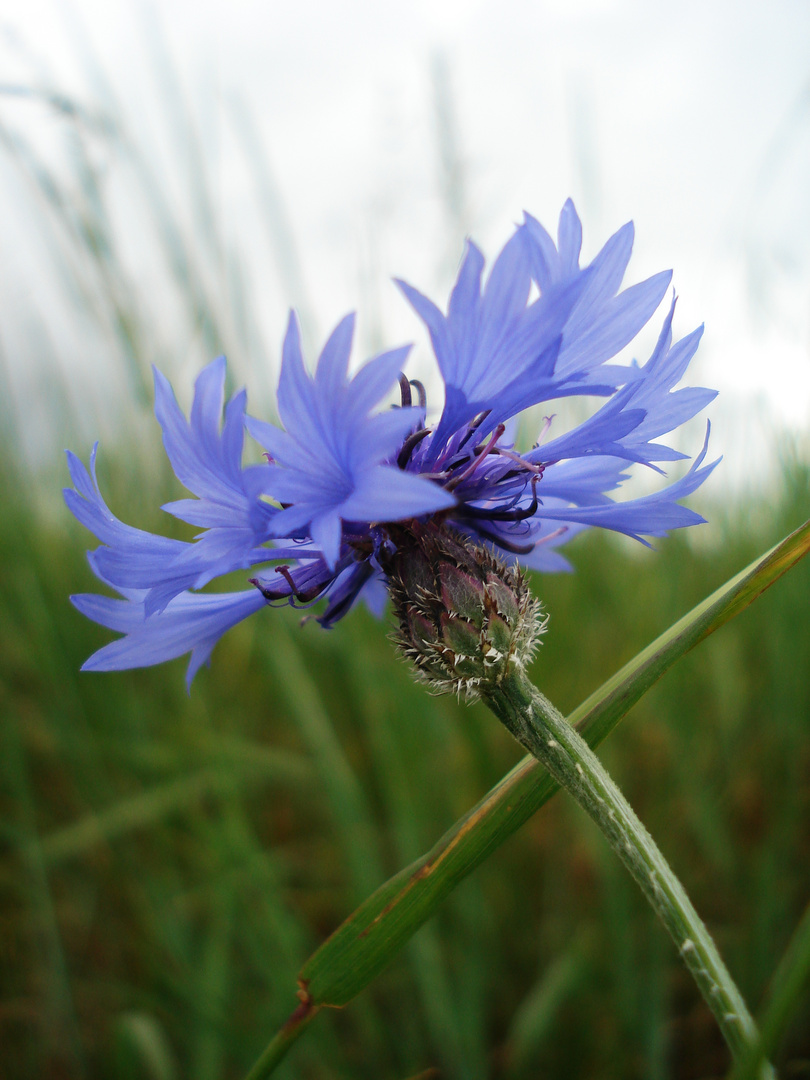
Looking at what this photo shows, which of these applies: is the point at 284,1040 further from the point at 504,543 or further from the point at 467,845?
the point at 504,543

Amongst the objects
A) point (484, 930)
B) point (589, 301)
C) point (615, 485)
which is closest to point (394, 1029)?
point (484, 930)

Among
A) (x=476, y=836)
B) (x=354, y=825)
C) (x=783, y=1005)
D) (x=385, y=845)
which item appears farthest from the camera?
(x=385, y=845)

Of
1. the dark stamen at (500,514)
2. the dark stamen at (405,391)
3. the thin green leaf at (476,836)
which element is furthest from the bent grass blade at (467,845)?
the dark stamen at (405,391)

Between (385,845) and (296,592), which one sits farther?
(385,845)

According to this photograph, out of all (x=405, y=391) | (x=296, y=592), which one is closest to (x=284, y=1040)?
(x=296, y=592)

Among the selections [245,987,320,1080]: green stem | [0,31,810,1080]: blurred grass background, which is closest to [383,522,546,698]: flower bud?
[245,987,320,1080]: green stem

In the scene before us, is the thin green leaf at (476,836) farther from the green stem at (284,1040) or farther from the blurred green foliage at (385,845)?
the blurred green foliage at (385,845)

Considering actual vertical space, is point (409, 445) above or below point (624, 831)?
above

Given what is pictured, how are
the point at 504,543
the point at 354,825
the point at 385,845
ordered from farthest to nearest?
the point at 385,845
the point at 354,825
the point at 504,543
